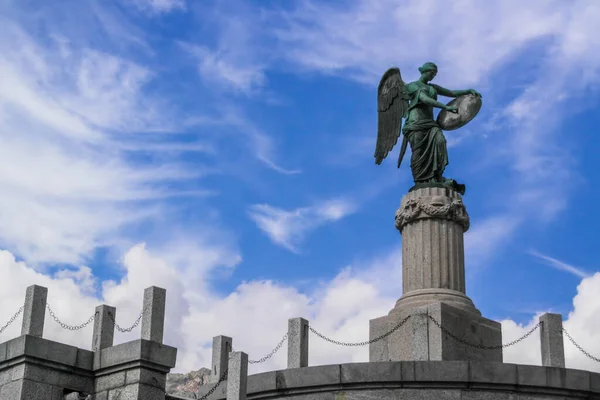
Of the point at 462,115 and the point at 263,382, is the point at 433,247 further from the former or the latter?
the point at 263,382

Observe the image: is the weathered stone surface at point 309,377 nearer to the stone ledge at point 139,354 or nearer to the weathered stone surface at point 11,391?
the stone ledge at point 139,354

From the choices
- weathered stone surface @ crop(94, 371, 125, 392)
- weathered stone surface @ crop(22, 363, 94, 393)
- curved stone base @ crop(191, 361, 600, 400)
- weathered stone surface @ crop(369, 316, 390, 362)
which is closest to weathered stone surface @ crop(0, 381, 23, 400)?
weathered stone surface @ crop(22, 363, 94, 393)

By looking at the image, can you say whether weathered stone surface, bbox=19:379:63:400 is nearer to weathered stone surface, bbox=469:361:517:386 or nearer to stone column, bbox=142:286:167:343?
stone column, bbox=142:286:167:343

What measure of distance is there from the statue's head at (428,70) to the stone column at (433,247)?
2910 millimetres

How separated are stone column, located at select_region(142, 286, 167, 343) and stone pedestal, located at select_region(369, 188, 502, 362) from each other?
5.39 m

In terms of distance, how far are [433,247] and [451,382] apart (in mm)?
4526

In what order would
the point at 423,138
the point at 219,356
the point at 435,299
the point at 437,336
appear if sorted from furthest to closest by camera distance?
1. the point at 423,138
2. the point at 219,356
3. the point at 435,299
4. the point at 437,336

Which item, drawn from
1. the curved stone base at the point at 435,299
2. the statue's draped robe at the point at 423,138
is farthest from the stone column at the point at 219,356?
the statue's draped robe at the point at 423,138

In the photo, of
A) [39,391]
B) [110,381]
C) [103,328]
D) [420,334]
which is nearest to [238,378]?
[110,381]

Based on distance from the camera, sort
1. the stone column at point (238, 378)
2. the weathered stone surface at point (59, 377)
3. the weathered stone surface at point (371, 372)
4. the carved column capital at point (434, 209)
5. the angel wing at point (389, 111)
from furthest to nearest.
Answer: the angel wing at point (389, 111) → the carved column capital at point (434, 209) → the weathered stone surface at point (371, 372) → the weathered stone surface at point (59, 377) → the stone column at point (238, 378)

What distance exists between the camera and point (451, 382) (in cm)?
1828

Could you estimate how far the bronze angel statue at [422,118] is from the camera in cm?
2347

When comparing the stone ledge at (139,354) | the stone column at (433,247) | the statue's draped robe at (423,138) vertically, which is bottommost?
the stone ledge at (139,354)

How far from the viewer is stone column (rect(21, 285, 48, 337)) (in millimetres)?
16859
